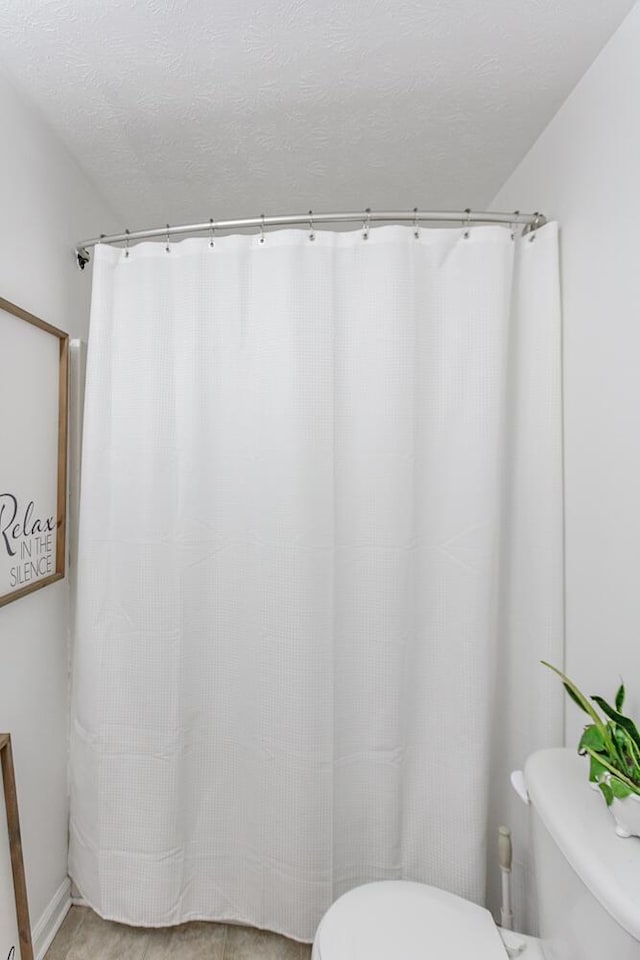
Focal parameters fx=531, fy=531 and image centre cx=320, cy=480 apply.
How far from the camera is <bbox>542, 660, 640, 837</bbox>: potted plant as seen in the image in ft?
3.01

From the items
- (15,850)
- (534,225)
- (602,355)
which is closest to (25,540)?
(15,850)

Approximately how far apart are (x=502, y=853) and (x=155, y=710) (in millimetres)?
999

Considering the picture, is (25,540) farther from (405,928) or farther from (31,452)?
(405,928)

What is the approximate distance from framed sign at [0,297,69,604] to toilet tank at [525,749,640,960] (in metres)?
1.29

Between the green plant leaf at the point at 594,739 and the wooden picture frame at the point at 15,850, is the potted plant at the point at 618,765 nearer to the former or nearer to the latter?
the green plant leaf at the point at 594,739

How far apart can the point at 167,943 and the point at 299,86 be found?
238cm

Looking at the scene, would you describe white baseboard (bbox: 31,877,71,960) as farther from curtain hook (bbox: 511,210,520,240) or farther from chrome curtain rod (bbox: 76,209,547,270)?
curtain hook (bbox: 511,210,520,240)

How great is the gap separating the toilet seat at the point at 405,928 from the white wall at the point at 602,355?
50 centimetres

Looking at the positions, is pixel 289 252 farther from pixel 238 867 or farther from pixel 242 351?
pixel 238 867

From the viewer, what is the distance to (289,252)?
4.84ft

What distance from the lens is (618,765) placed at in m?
0.98

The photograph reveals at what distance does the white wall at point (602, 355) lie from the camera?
1.15 m

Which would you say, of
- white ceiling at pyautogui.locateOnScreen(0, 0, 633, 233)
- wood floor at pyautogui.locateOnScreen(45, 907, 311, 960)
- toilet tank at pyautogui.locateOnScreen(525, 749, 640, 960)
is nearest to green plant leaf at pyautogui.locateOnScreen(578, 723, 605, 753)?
toilet tank at pyautogui.locateOnScreen(525, 749, 640, 960)

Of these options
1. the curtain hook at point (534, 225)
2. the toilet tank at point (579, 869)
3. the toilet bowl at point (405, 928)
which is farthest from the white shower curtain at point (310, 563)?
the toilet tank at point (579, 869)
